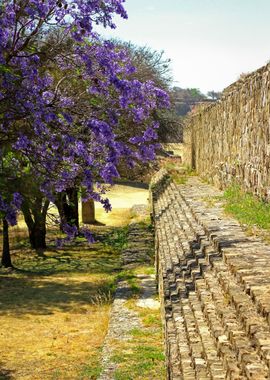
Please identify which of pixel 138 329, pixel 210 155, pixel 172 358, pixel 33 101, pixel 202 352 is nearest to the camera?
pixel 202 352

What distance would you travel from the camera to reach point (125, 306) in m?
11.1

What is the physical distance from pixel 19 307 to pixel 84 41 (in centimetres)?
776

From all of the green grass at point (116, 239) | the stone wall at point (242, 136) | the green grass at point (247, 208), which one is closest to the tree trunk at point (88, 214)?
the green grass at point (116, 239)

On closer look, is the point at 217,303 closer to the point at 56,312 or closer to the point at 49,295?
the point at 56,312

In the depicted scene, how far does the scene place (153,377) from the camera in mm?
7363

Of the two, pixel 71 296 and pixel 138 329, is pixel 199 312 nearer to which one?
pixel 138 329

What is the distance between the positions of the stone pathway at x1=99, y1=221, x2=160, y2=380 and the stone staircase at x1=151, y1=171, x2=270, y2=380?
143 cm

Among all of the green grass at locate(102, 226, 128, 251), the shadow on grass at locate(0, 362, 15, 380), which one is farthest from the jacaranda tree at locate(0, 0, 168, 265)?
Result: the green grass at locate(102, 226, 128, 251)

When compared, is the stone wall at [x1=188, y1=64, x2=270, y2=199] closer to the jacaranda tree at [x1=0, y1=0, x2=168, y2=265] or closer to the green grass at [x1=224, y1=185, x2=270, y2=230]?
the green grass at [x1=224, y1=185, x2=270, y2=230]

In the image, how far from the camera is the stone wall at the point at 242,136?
921cm

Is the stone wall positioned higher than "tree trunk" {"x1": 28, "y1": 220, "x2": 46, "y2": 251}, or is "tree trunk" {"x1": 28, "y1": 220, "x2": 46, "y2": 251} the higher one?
the stone wall

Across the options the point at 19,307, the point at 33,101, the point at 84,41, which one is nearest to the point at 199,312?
the point at 33,101

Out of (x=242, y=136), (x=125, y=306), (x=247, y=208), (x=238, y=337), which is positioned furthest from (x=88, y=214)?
(x=238, y=337)

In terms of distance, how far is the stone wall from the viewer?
9211 mm
